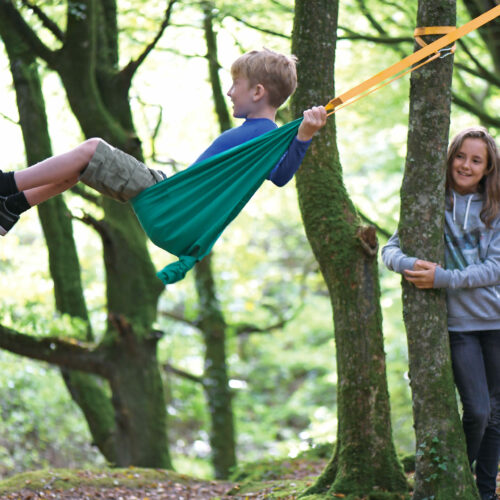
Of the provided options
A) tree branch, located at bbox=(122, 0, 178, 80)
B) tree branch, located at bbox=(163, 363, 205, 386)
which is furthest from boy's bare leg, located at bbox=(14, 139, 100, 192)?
tree branch, located at bbox=(163, 363, 205, 386)

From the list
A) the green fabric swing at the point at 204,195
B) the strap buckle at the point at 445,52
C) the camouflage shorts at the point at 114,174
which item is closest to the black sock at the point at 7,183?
the camouflage shorts at the point at 114,174

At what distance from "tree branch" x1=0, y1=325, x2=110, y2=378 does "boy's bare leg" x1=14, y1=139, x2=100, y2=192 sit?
3.07 meters

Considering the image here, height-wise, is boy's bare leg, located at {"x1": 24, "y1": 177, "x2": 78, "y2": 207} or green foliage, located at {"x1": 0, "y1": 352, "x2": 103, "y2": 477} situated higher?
boy's bare leg, located at {"x1": 24, "y1": 177, "x2": 78, "y2": 207}

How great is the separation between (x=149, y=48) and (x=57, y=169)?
3350 millimetres

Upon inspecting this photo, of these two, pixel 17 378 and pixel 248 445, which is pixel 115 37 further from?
pixel 248 445

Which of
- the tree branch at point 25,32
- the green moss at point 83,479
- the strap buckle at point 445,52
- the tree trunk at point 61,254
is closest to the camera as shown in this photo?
the strap buckle at point 445,52

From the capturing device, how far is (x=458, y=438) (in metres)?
2.67

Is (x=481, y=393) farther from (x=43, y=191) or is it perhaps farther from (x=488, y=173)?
(x=43, y=191)

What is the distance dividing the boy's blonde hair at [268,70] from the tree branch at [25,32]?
297cm

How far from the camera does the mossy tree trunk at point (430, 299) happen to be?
266 centimetres

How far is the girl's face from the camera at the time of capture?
2.86m

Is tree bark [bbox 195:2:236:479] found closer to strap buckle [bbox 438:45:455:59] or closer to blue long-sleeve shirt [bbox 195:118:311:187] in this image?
blue long-sleeve shirt [bbox 195:118:311:187]

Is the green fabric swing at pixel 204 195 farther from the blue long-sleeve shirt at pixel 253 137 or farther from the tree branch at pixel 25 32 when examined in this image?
the tree branch at pixel 25 32

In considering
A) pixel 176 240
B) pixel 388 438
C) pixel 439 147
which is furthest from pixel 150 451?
pixel 439 147
